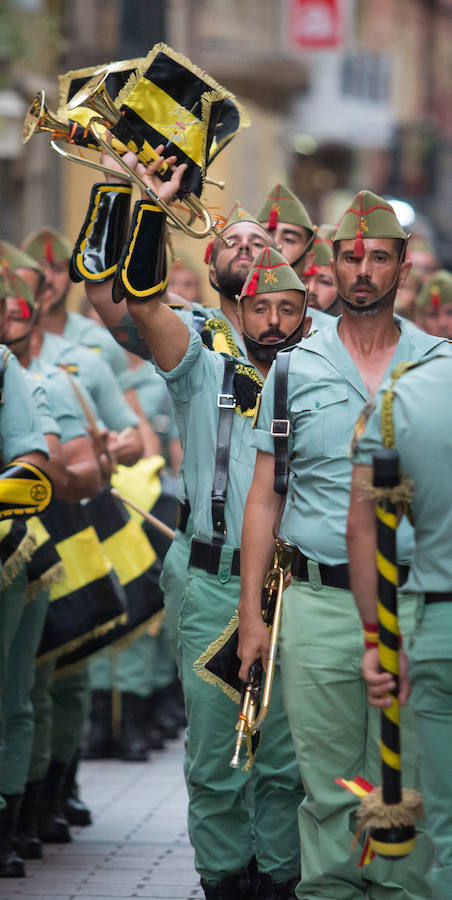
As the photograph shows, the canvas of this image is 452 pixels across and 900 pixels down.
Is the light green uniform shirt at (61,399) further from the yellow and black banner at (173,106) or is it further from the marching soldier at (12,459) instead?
the yellow and black banner at (173,106)

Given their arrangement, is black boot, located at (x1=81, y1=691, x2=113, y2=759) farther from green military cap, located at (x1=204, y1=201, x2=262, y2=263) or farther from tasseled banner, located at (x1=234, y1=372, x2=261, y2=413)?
tasseled banner, located at (x1=234, y1=372, x2=261, y2=413)

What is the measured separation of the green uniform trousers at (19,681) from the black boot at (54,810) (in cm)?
64

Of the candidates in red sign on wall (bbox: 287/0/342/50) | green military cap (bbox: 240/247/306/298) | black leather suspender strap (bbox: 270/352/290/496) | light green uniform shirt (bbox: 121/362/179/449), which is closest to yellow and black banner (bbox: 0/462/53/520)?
green military cap (bbox: 240/247/306/298)

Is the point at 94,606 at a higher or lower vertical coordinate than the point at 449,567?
lower

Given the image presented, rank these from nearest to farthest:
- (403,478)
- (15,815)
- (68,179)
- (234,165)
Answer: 1. (403,478)
2. (15,815)
3. (68,179)
4. (234,165)

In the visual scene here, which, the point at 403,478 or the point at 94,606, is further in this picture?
the point at 94,606

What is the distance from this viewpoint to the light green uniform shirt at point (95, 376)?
8.82 metres

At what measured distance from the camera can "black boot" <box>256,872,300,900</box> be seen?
20.8 feet

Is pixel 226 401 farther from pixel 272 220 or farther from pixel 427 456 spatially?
pixel 427 456

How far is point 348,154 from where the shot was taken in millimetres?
39344

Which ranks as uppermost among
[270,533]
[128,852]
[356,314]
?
[356,314]

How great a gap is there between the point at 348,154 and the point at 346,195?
392cm

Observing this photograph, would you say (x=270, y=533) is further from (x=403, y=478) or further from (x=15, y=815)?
(x=15, y=815)

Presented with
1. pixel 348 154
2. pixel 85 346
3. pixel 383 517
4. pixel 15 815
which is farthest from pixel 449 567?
pixel 348 154
